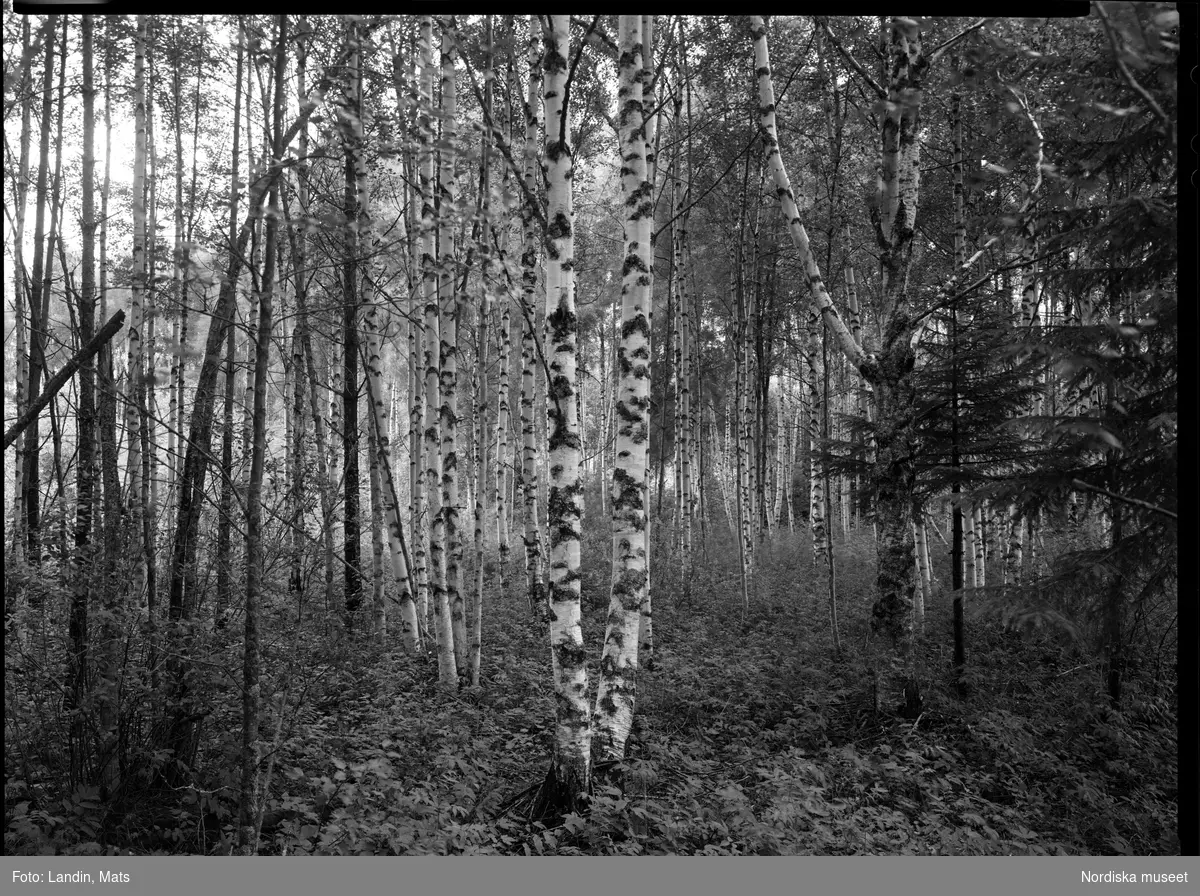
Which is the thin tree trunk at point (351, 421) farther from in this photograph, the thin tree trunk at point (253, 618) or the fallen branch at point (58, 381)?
the fallen branch at point (58, 381)

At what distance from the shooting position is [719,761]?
5.35m

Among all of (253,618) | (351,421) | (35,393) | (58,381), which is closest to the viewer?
(58,381)

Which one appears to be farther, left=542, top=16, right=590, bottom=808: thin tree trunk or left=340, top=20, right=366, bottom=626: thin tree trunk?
left=340, top=20, right=366, bottom=626: thin tree trunk

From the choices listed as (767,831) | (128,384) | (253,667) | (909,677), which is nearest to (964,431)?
(909,677)

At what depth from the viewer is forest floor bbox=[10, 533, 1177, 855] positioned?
3.73 meters

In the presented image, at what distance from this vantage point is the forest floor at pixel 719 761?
373cm

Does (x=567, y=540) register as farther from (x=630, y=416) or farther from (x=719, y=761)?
(x=719, y=761)

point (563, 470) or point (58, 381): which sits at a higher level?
point (58, 381)

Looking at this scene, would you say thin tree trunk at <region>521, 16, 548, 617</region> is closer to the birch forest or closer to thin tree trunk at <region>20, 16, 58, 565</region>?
the birch forest

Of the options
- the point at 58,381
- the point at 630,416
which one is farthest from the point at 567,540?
the point at 58,381

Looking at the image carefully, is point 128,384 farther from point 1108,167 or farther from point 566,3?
point 1108,167

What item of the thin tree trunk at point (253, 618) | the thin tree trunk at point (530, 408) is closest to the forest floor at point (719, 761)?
the thin tree trunk at point (253, 618)

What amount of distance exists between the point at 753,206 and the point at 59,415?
1182 cm

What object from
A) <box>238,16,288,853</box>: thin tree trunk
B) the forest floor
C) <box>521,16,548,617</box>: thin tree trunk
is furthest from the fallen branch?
<box>521,16,548,617</box>: thin tree trunk
